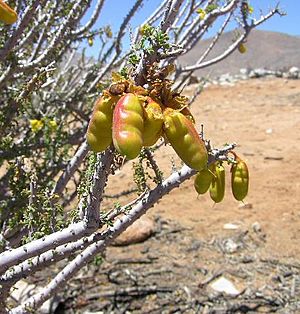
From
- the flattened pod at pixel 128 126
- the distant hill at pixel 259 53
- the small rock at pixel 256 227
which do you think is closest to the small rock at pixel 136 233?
the small rock at pixel 256 227

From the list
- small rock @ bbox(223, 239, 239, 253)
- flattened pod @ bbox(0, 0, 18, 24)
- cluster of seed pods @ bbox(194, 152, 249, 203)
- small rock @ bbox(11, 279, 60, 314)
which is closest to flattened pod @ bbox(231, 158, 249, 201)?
cluster of seed pods @ bbox(194, 152, 249, 203)

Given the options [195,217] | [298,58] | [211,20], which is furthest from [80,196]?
[298,58]

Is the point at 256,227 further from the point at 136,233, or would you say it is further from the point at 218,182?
the point at 218,182

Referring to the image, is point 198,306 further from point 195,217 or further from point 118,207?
point 118,207

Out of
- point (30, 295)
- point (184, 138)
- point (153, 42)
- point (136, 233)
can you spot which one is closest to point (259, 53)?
point (136, 233)

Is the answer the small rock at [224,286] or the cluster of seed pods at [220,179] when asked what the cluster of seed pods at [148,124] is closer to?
the cluster of seed pods at [220,179]

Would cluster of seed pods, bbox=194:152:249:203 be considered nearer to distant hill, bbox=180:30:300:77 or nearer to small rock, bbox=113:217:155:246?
small rock, bbox=113:217:155:246
